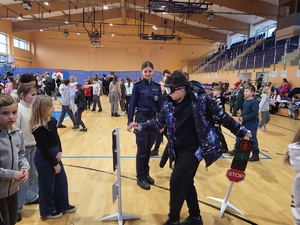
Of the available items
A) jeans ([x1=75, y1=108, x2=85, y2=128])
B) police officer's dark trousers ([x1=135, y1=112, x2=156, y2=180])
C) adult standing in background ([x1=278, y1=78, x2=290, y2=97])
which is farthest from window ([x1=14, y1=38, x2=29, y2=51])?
police officer's dark trousers ([x1=135, y1=112, x2=156, y2=180])

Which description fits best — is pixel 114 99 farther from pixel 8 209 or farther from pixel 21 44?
pixel 21 44

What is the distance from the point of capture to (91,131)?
7465mm

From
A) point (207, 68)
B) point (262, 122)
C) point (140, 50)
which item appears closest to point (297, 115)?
point (262, 122)

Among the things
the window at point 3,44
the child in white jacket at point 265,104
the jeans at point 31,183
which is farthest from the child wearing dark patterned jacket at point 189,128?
the window at point 3,44

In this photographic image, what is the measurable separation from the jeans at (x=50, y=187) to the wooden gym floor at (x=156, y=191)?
5.3 inches

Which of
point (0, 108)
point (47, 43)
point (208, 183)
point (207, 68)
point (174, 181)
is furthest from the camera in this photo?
point (47, 43)

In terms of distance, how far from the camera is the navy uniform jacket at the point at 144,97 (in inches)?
138

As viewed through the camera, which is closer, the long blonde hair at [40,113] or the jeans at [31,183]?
the long blonde hair at [40,113]

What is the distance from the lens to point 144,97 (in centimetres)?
349

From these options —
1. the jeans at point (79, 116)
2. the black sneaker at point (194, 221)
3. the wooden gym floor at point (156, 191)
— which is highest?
the jeans at point (79, 116)

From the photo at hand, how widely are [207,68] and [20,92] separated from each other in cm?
2352

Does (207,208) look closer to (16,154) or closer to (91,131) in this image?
(16,154)

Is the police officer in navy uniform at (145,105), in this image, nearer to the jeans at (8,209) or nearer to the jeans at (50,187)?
the jeans at (50,187)

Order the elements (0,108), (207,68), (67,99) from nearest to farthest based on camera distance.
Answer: (0,108), (67,99), (207,68)
